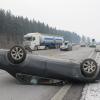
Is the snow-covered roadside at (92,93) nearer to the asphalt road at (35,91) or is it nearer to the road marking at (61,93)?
the asphalt road at (35,91)

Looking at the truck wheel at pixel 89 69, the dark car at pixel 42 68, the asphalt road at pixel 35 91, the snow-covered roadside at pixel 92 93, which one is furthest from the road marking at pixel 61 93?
the truck wheel at pixel 89 69

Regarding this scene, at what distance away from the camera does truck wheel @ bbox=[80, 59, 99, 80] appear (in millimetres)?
9477

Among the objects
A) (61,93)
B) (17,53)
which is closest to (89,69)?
(61,93)

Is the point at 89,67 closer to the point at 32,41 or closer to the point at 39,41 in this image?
the point at 32,41

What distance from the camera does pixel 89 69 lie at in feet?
31.4

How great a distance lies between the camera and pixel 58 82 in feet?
32.0

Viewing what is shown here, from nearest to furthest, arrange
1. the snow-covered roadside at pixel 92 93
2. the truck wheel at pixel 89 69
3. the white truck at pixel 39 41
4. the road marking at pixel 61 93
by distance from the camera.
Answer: the snow-covered roadside at pixel 92 93, the road marking at pixel 61 93, the truck wheel at pixel 89 69, the white truck at pixel 39 41

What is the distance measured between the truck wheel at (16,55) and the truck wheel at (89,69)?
1.95 m

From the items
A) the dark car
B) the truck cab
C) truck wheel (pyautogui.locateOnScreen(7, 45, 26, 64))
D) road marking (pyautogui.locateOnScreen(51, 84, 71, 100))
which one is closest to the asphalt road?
road marking (pyautogui.locateOnScreen(51, 84, 71, 100))

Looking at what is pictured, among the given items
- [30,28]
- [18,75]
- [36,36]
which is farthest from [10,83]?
[30,28]

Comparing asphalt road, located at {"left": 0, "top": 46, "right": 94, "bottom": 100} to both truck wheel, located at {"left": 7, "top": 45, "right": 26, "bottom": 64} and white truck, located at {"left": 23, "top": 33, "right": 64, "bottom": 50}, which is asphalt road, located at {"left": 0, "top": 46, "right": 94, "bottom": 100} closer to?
truck wheel, located at {"left": 7, "top": 45, "right": 26, "bottom": 64}

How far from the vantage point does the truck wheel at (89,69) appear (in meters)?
9.48

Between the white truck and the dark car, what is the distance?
118 ft

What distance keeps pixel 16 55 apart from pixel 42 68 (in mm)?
931
